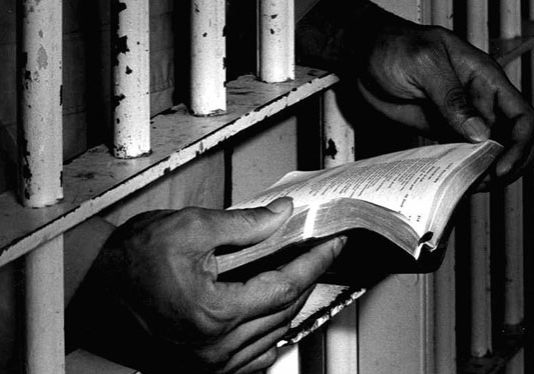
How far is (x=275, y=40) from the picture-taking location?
1271 mm

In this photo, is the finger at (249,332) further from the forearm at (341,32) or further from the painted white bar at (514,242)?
the painted white bar at (514,242)

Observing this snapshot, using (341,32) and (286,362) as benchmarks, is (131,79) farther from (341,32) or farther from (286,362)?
(286,362)

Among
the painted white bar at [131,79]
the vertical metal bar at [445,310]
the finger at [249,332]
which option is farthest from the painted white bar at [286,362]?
the painted white bar at [131,79]

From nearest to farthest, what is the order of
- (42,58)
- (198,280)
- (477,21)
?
1. (42,58)
2. (198,280)
3. (477,21)

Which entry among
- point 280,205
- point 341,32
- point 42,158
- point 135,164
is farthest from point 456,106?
point 42,158

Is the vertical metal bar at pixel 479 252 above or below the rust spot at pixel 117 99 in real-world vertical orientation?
below

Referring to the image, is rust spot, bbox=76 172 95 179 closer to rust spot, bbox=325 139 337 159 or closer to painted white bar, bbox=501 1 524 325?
rust spot, bbox=325 139 337 159

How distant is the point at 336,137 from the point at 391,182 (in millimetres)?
390

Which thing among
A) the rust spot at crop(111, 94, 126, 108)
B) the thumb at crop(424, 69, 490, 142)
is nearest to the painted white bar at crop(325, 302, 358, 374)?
the thumb at crop(424, 69, 490, 142)

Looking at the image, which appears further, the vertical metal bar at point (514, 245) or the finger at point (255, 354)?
the vertical metal bar at point (514, 245)

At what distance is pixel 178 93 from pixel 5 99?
34 centimetres

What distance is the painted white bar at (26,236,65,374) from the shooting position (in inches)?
35.1

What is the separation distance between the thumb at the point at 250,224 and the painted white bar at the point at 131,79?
11cm

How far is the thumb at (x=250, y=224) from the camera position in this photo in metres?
0.99
